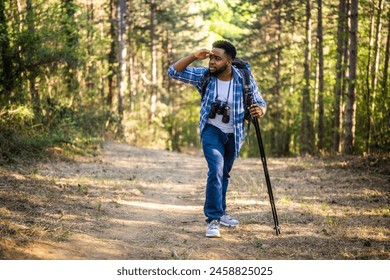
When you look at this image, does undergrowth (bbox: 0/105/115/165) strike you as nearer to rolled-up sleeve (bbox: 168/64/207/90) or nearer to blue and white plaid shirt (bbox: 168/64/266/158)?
rolled-up sleeve (bbox: 168/64/207/90)

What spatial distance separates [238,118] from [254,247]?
169 centimetres

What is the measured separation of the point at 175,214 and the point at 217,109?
7.92 feet

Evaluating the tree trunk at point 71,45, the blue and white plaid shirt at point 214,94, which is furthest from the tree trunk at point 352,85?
the blue and white plaid shirt at point 214,94

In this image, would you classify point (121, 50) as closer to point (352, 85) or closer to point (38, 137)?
point (38, 137)

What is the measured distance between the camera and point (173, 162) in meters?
15.6

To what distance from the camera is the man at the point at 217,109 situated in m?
5.90

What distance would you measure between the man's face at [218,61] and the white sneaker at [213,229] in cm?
199

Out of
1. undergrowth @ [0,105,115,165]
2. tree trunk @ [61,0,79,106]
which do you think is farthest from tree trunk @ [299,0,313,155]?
undergrowth @ [0,105,115,165]

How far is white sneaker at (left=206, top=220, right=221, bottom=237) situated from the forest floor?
0.34 feet

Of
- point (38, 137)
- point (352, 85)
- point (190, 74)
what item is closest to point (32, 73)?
point (38, 137)

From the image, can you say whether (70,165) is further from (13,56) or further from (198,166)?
(198,166)

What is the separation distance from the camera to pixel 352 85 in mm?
14727

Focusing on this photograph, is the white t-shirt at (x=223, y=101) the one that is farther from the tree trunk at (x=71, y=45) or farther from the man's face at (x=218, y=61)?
the tree trunk at (x=71, y=45)
